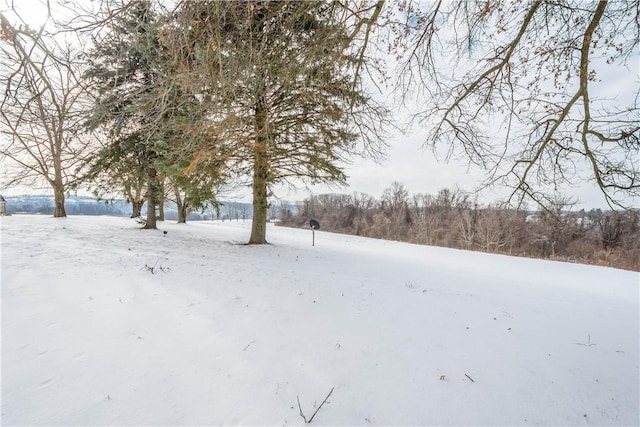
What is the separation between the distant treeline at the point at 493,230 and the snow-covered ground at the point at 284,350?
200cm

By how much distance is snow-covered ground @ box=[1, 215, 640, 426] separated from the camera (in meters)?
2.25

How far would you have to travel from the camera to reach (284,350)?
3.05 meters

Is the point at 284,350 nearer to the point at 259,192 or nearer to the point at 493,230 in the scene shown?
the point at 259,192

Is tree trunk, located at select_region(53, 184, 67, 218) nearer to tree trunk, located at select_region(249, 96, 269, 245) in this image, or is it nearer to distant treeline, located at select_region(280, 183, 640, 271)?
tree trunk, located at select_region(249, 96, 269, 245)

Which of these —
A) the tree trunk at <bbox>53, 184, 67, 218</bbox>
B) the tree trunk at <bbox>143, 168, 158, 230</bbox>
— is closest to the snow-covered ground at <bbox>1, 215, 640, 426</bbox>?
the tree trunk at <bbox>143, 168, 158, 230</bbox>

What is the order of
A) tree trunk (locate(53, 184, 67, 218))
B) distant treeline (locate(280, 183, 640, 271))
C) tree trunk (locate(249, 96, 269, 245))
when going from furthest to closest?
distant treeline (locate(280, 183, 640, 271)) < tree trunk (locate(53, 184, 67, 218)) < tree trunk (locate(249, 96, 269, 245))

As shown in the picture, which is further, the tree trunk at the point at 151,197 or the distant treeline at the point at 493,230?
the distant treeline at the point at 493,230

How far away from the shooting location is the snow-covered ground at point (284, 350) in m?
2.25

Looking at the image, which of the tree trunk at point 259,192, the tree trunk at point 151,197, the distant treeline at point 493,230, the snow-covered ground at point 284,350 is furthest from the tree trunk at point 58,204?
the distant treeline at point 493,230

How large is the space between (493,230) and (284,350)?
29035 millimetres

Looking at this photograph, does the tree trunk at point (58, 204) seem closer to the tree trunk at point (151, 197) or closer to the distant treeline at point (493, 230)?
the tree trunk at point (151, 197)

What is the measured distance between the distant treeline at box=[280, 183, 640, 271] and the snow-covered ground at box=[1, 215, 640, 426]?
6.56 feet

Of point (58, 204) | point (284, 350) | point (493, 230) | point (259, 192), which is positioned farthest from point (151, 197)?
point (493, 230)

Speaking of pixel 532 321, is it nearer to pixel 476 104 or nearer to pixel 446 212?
pixel 476 104
